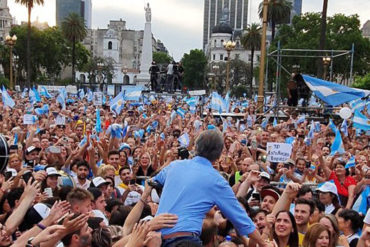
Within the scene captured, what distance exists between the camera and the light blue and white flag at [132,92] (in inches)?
784

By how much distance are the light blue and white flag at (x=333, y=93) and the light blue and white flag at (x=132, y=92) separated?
6.27 metres

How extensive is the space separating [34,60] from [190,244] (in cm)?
7025

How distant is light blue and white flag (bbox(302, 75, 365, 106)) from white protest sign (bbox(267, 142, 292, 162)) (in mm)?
8676

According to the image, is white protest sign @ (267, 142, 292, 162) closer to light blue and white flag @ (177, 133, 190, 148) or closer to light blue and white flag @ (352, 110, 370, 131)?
→ light blue and white flag @ (177, 133, 190, 148)

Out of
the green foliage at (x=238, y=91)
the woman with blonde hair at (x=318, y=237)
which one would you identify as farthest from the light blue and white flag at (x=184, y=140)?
the green foliage at (x=238, y=91)

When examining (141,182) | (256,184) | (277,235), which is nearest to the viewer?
(277,235)

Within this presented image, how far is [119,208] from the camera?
5.42 m

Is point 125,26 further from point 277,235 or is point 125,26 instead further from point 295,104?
point 277,235

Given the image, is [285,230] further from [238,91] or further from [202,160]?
[238,91]

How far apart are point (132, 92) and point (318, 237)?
52.3ft

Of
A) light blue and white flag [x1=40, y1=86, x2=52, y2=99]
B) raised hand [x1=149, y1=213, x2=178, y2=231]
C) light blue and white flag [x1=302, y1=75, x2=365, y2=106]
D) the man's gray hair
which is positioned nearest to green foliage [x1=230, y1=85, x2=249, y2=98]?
light blue and white flag [x1=40, y1=86, x2=52, y2=99]

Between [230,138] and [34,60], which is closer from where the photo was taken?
[230,138]

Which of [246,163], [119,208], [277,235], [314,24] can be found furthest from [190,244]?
[314,24]

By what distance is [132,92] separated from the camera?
66.0ft
